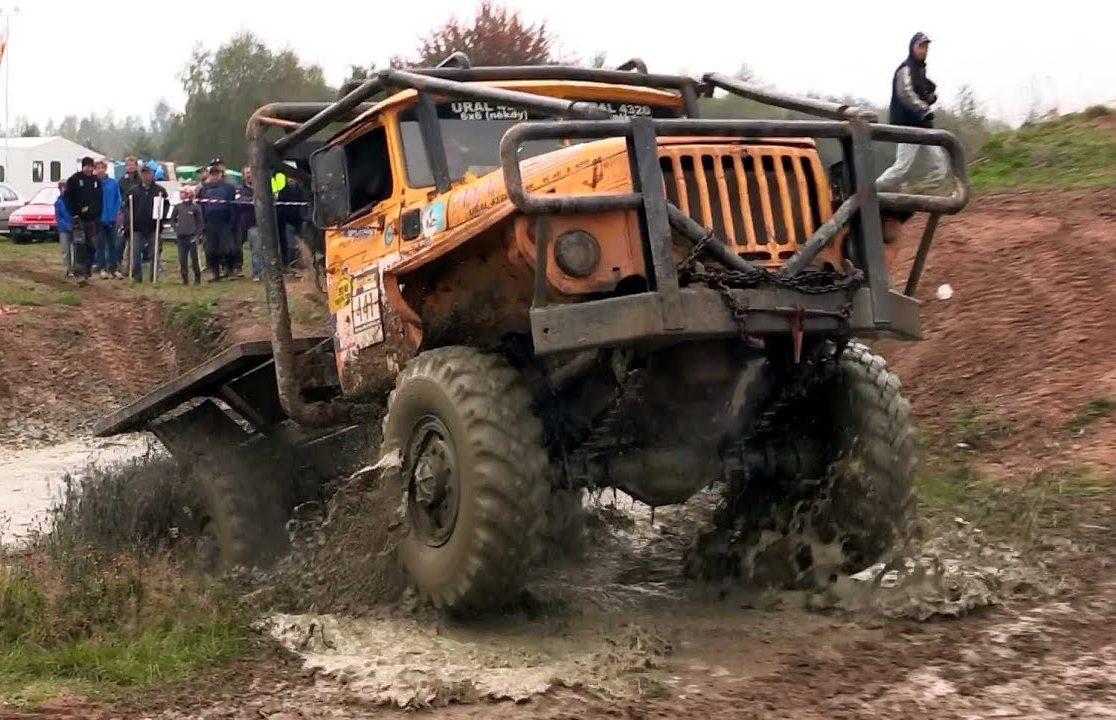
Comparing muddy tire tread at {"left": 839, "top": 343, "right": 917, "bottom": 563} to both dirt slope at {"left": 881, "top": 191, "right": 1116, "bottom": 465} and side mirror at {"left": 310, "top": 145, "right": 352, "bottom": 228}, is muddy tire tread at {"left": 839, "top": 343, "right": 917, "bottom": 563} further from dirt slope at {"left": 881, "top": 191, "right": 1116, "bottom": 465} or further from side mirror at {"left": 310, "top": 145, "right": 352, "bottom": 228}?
side mirror at {"left": 310, "top": 145, "right": 352, "bottom": 228}

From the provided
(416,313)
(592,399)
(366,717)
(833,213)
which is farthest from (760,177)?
(366,717)

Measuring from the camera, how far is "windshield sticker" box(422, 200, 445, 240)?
6383 mm

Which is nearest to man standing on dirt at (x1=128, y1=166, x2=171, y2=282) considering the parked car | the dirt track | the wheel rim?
the dirt track

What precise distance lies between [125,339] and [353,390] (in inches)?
351

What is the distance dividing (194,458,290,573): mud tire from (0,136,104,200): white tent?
147 ft

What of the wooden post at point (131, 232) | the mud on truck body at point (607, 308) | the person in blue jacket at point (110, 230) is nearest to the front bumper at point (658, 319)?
the mud on truck body at point (607, 308)

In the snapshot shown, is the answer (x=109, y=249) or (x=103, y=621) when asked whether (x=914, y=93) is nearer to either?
(x=103, y=621)

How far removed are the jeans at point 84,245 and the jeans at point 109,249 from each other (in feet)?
0.41

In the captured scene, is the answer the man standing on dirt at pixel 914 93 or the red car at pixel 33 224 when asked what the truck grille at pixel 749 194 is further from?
the red car at pixel 33 224

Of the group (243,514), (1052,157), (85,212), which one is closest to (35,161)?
(85,212)

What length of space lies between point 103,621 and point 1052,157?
1091cm

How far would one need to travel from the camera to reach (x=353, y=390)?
286 inches

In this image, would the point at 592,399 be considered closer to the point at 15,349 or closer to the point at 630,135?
the point at 630,135

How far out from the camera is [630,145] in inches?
216
